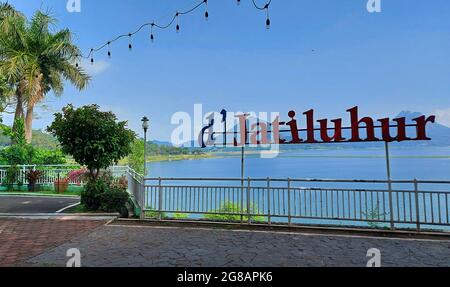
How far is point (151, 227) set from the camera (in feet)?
24.3

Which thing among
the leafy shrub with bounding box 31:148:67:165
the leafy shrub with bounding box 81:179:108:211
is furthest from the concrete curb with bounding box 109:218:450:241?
the leafy shrub with bounding box 31:148:67:165

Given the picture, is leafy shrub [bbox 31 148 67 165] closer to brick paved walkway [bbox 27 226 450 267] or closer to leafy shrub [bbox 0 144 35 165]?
leafy shrub [bbox 0 144 35 165]

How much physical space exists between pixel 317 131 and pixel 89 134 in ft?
22.0

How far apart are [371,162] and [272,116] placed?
355 ft

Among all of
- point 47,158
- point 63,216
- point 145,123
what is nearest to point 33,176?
point 47,158

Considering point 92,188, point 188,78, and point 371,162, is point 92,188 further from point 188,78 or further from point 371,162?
point 371,162

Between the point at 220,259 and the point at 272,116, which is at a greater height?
the point at 272,116

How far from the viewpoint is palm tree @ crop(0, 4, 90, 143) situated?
19672 mm

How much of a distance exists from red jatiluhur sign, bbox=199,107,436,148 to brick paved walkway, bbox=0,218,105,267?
3943mm

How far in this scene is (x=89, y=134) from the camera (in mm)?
9078

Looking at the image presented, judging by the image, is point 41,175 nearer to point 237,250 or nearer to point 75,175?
point 75,175

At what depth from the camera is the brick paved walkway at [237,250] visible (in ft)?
15.8

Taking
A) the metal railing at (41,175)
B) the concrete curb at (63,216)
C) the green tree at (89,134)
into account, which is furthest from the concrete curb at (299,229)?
the metal railing at (41,175)
